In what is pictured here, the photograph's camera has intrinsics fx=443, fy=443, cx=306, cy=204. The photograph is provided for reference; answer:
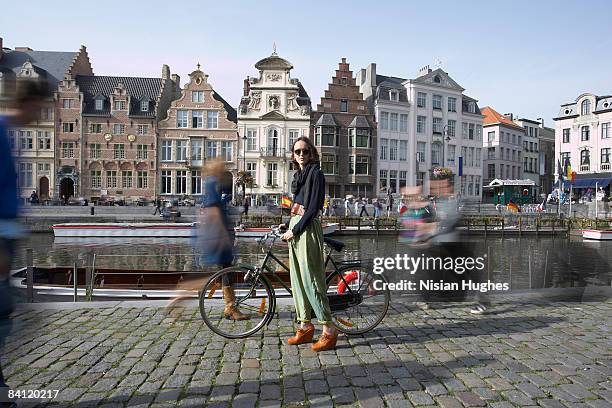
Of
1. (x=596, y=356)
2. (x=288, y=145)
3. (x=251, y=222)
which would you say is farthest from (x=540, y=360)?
(x=288, y=145)

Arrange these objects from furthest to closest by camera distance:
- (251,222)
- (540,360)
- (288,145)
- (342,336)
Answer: (288,145)
(251,222)
(342,336)
(540,360)

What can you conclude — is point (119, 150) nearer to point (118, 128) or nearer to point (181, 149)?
point (118, 128)

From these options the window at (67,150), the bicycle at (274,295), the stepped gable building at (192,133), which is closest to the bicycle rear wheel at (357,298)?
the bicycle at (274,295)

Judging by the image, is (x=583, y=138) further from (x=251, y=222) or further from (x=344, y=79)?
(x=251, y=222)

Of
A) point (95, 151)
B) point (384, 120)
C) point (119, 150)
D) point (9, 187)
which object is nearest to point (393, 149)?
point (384, 120)

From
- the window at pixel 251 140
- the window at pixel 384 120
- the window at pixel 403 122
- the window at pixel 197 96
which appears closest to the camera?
the window at pixel 251 140

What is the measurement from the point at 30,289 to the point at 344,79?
4373 centimetres

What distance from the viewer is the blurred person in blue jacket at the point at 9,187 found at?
90.7 inches

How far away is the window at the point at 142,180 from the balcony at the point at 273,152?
12.7 meters

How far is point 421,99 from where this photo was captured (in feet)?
168

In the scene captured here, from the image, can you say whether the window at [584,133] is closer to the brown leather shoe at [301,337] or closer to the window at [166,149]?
the window at [166,149]

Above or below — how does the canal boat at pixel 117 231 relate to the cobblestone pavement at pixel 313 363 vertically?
below

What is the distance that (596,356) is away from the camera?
3990 millimetres

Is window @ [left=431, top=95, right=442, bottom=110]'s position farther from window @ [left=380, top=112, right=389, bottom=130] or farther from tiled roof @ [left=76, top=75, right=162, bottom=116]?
tiled roof @ [left=76, top=75, right=162, bottom=116]
